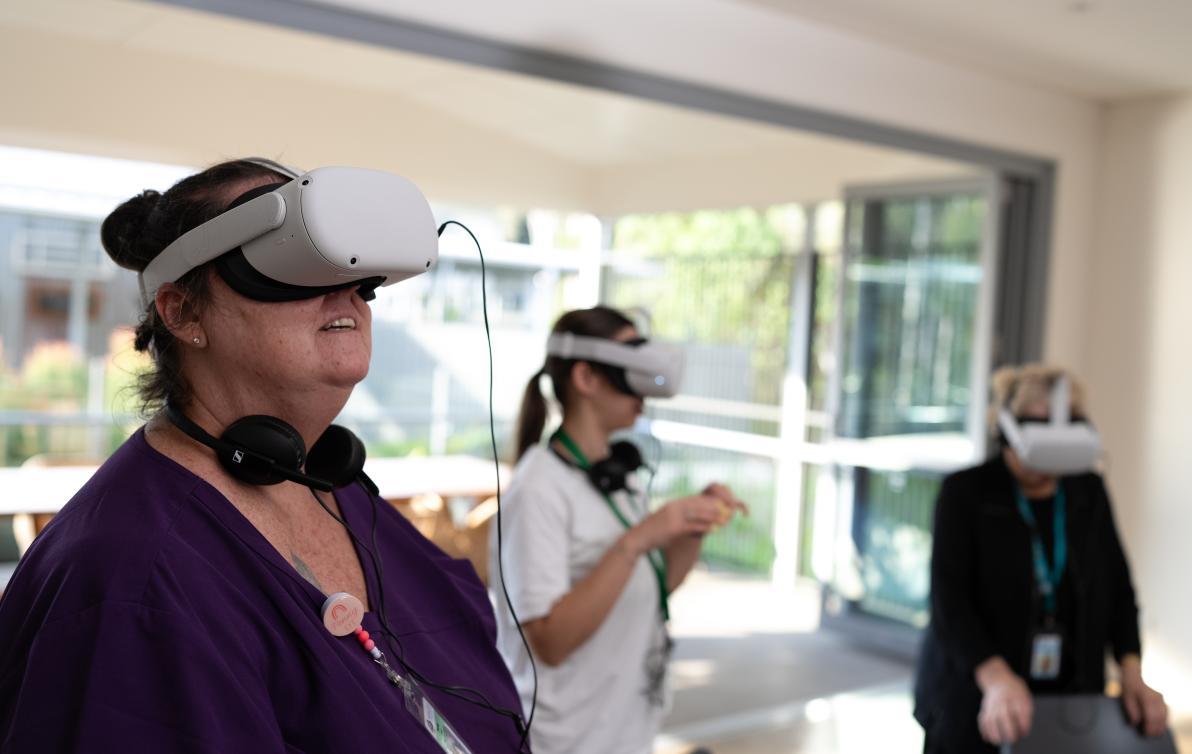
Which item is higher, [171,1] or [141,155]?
[171,1]

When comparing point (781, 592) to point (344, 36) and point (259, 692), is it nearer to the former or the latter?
point (344, 36)

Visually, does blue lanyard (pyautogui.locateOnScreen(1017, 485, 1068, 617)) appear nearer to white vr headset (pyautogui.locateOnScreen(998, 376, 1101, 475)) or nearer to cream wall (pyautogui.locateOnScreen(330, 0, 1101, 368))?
white vr headset (pyautogui.locateOnScreen(998, 376, 1101, 475))

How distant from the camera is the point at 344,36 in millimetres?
2863

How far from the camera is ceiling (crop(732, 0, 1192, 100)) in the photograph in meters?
3.61

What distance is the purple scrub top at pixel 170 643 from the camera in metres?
0.83

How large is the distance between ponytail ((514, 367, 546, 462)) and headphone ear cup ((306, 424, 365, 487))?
112cm

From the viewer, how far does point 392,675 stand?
109 centimetres

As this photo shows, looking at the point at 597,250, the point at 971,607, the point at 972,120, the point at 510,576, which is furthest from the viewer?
the point at 597,250

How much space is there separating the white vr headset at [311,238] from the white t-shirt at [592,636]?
3.24 ft

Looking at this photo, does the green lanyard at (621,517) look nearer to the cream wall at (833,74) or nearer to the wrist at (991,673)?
the wrist at (991,673)

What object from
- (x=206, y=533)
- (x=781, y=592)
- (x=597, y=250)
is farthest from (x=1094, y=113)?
(x=206, y=533)

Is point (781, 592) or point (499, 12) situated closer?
point (499, 12)

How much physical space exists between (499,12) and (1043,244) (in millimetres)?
3034

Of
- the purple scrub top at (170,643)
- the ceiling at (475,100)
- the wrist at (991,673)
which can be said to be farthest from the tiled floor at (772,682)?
the purple scrub top at (170,643)
